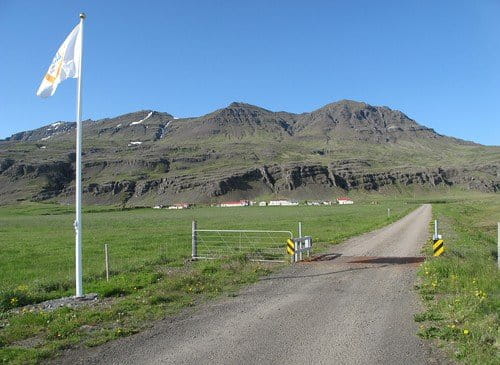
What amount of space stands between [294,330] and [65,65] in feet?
29.6

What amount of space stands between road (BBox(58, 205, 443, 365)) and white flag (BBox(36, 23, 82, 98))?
277 inches

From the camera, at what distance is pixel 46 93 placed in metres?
13.1

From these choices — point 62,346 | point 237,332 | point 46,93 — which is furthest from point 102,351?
point 46,93

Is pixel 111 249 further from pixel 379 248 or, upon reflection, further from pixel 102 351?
pixel 102 351

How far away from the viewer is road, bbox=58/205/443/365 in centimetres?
769

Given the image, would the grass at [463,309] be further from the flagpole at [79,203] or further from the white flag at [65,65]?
the white flag at [65,65]

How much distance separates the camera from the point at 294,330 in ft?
29.9

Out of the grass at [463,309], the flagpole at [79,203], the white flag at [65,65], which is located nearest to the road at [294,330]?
the grass at [463,309]

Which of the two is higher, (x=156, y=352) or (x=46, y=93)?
(x=46, y=93)

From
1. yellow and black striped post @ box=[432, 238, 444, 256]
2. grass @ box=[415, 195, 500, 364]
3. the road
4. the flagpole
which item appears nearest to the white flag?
the flagpole

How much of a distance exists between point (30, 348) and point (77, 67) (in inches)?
294

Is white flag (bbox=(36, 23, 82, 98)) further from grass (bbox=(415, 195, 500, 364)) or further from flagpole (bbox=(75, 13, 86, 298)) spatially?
grass (bbox=(415, 195, 500, 364))

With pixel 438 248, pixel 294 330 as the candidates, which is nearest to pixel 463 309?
pixel 294 330

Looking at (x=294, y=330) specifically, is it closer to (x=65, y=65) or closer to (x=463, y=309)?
(x=463, y=309)
